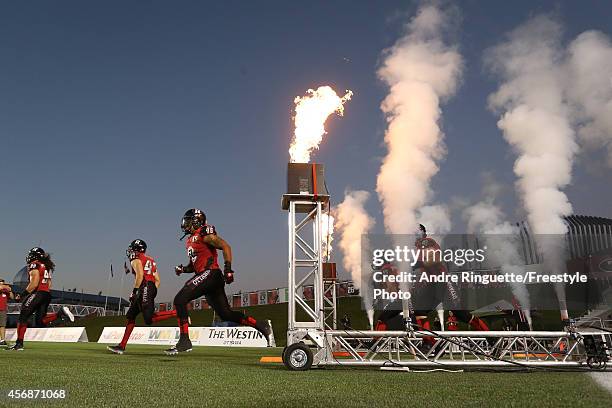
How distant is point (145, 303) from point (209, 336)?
15.4 m

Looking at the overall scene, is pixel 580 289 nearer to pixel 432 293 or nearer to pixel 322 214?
pixel 432 293

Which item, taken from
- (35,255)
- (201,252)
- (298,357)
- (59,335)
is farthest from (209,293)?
(59,335)

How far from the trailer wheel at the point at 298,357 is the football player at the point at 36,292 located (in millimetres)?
7617

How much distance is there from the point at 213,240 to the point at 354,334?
3.35 m

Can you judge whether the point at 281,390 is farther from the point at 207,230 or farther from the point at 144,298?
the point at 144,298

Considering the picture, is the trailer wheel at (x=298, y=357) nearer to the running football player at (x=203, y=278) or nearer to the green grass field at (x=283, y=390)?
the green grass field at (x=283, y=390)

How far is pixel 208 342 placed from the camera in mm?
24516

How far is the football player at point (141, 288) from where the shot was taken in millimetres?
10305

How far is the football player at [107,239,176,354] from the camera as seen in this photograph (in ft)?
33.8

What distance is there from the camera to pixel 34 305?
1131cm

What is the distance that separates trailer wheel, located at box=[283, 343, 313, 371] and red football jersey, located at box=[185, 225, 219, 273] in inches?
110

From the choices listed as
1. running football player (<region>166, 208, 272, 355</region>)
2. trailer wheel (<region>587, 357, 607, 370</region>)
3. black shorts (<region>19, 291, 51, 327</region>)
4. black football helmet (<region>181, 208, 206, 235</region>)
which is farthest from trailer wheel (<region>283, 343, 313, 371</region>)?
black shorts (<region>19, 291, 51, 327</region>)

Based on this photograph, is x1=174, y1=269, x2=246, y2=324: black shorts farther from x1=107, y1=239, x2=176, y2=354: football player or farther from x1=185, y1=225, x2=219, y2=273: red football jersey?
x1=107, y1=239, x2=176, y2=354: football player

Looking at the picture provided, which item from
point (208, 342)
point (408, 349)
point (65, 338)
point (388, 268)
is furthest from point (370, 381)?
point (65, 338)
